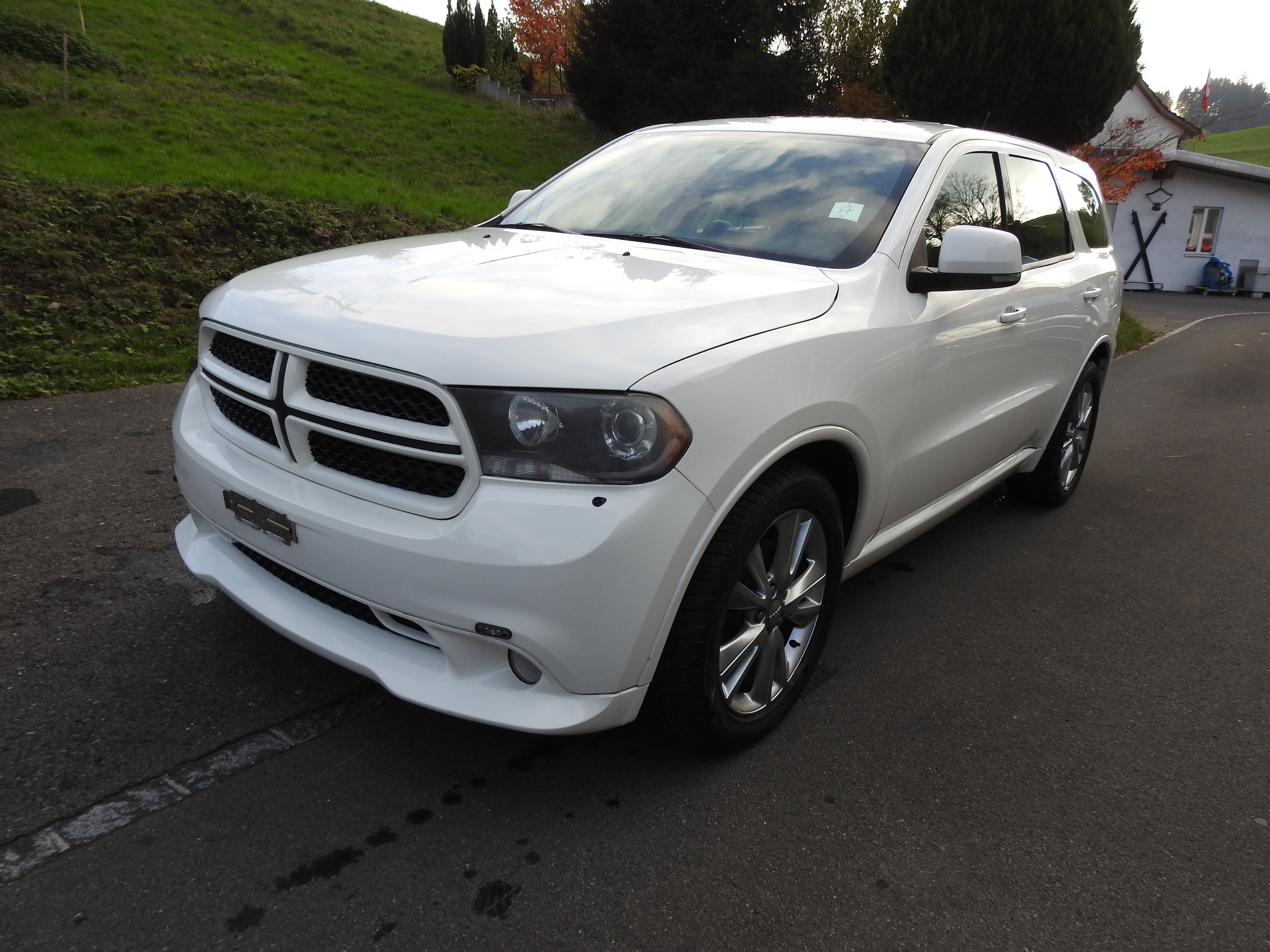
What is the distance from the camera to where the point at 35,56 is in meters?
14.8

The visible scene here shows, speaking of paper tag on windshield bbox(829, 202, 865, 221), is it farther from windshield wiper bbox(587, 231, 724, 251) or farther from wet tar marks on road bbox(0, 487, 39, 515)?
wet tar marks on road bbox(0, 487, 39, 515)

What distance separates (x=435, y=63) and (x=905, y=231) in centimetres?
2670

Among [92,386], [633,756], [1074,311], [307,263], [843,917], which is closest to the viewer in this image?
[843,917]

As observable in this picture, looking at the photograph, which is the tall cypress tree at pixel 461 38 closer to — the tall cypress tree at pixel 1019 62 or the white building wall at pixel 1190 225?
the tall cypress tree at pixel 1019 62

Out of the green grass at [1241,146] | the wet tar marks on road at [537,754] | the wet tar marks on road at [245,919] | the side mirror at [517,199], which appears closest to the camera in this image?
the wet tar marks on road at [245,919]

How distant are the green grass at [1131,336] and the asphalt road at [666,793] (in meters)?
9.30

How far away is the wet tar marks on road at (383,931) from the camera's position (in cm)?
195

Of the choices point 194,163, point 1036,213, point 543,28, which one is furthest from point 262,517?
point 543,28

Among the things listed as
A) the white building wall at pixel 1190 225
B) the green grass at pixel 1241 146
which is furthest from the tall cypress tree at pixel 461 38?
the green grass at pixel 1241 146

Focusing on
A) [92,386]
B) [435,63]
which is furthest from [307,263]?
[435,63]

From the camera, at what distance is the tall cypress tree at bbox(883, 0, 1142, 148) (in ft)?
37.2

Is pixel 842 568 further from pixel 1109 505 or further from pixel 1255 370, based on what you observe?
pixel 1255 370

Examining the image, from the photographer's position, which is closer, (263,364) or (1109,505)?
(263,364)

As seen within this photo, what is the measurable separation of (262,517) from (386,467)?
16.3 inches
